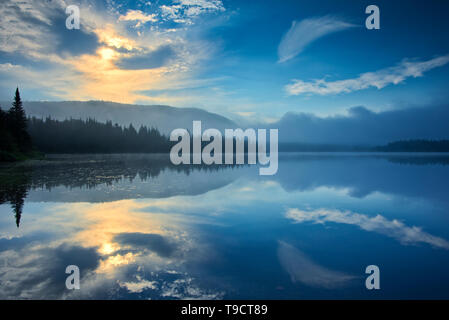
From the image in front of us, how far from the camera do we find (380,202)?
22688mm

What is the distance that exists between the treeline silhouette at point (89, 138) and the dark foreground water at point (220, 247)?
13605 centimetres

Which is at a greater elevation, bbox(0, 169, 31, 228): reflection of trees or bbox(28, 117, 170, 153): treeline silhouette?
bbox(28, 117, 170, 153): treeline silhouette

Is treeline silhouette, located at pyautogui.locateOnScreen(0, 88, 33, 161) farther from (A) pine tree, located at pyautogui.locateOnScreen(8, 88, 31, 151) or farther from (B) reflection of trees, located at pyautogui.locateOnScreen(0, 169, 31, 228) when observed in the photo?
(B) reflection of trees, located at pyautogui.locateOnScreen(0, 169, 31, 228)

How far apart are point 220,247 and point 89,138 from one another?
532 ft

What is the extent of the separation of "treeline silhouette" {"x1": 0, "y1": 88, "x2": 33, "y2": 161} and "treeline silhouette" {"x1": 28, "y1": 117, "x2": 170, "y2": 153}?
53386 millimetres

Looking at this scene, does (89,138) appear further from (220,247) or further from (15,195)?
(220,247)

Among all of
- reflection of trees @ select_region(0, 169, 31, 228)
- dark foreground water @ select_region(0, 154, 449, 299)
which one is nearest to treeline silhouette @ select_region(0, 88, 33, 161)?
reflection of trees @ select_region(0, 169, 31, 228)

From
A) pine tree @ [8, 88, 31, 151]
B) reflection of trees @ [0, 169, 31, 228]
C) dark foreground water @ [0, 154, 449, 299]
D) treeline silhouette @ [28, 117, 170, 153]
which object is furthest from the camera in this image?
treeline silhouette @ [28, 117, 170, 153]

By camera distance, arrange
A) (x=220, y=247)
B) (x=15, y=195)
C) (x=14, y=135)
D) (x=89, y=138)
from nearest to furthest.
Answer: (x=220, y=247)
(x=15, y=195)
(x=14, y=135)
(x=89, y=138)

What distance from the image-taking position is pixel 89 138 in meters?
153

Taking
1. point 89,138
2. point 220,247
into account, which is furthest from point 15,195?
point 89,138

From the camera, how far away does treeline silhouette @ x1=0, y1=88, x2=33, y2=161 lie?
68062mm
